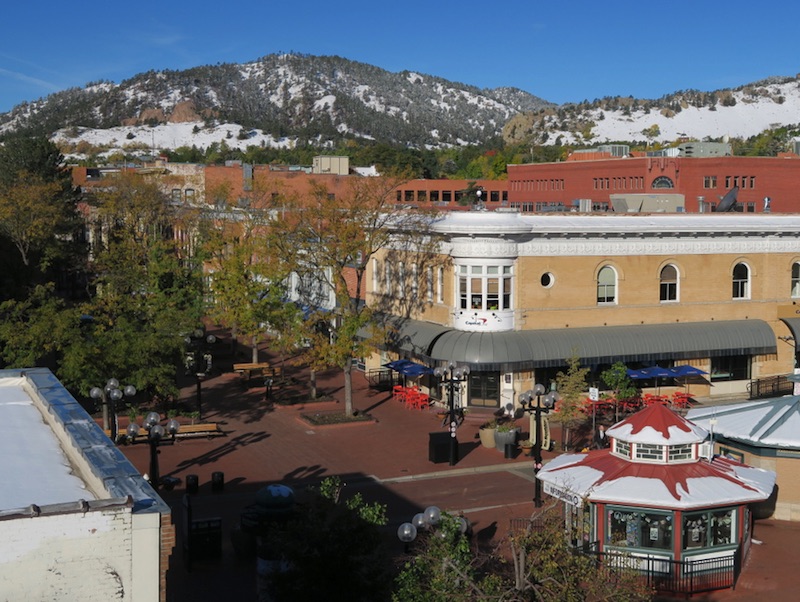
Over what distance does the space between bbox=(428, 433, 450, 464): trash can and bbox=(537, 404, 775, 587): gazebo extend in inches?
386

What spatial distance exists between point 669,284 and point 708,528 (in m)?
23.8

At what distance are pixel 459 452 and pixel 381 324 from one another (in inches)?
466

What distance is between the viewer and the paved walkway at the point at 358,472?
76.1ft

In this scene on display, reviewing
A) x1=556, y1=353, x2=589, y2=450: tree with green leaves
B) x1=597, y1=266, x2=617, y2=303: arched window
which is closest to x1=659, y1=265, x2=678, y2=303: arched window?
x1=597, y1=266, x2=617, y2=303: arched window

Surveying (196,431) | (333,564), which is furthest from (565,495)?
(196,431)

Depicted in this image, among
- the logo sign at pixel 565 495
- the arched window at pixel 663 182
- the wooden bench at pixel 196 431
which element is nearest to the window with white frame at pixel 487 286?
the wooden bench at pixel 196 431

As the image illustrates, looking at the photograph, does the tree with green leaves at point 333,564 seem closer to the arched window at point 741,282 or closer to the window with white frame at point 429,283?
the window with white frame at point 429,283

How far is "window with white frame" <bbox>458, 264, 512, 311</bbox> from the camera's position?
41781mm

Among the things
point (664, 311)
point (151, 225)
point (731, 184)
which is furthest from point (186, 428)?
point (731, 184)

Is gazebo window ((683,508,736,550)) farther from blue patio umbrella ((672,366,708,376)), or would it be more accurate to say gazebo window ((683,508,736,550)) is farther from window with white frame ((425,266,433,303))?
window with white frame ((425,266,433,303))

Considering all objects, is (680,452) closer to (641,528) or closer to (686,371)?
(641,528)

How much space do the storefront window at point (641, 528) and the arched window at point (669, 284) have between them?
23696 mm

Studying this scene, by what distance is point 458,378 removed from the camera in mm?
34500

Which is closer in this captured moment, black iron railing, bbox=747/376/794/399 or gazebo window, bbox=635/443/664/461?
gazebo window, bbox=635/443/664/461
